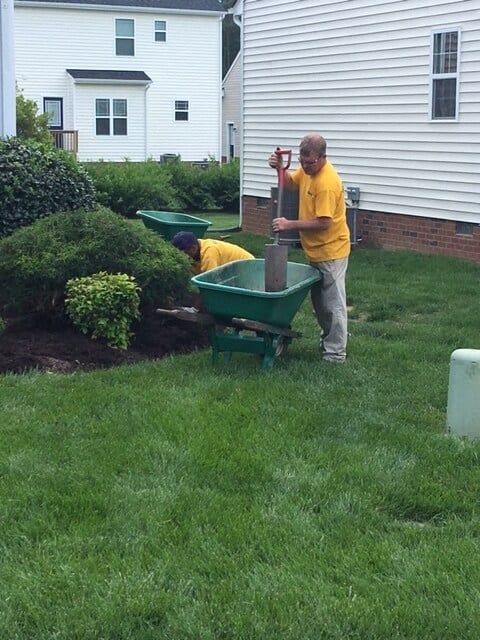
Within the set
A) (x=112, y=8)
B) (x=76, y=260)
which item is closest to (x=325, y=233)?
(x=76, y=260)

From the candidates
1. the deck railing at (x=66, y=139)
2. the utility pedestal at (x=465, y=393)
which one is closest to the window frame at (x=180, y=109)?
the deck railing at (x=66, y=139)

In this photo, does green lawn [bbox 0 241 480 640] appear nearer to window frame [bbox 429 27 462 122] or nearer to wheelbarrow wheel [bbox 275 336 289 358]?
wheelbarrow wheel [bbox 275 336 289 358]

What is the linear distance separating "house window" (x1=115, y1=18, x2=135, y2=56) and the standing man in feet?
105

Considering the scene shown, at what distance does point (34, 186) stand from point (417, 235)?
6.20 m

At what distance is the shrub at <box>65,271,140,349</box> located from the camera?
7.90m

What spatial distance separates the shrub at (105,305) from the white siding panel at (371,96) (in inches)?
261

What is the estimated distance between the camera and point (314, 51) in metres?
16.5

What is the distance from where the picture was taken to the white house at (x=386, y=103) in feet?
44.1

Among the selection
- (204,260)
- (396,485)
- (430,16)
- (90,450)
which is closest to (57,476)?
(90,450)

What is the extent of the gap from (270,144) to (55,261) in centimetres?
1054

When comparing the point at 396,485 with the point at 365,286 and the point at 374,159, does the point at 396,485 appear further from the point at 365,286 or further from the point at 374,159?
the point at 374,159

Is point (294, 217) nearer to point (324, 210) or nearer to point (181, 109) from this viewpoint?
point (324, 210)

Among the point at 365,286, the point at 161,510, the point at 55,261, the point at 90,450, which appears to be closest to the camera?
the point at 161,510

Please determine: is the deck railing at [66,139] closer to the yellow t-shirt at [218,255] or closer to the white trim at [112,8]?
the white trim at [112,8]
